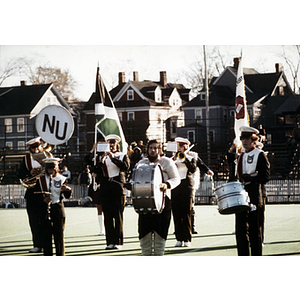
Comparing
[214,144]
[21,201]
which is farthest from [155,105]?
[21,201]

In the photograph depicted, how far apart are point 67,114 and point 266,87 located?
33.6 meters

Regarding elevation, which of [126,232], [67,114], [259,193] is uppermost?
[67,114]

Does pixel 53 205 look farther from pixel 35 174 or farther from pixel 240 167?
pixel 240 167

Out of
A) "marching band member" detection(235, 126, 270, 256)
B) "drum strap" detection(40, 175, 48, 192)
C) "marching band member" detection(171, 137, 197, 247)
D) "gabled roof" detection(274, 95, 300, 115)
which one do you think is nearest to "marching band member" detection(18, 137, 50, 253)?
"drum strap" detection(40, 175, 48, 192)

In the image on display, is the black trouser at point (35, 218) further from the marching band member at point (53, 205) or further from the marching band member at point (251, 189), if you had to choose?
the marching band member at point (251, 189)

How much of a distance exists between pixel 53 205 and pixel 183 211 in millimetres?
2987

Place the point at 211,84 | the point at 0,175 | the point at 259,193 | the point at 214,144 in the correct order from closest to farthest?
the point at 259,193 < the point at 0,175 < the point at 214,144 < the point at 211,84

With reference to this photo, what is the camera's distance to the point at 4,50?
1169 centimetres

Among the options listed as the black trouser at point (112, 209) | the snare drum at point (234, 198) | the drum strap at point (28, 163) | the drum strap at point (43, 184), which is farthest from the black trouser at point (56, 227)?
the snare drum at point (234, 198)

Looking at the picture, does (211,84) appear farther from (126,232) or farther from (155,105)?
(126,232)

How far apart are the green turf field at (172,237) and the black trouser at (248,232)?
1.42 meters

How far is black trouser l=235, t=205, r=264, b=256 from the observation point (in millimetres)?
7301

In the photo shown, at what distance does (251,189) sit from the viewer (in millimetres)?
7535

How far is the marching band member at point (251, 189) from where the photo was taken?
7.32 metres
